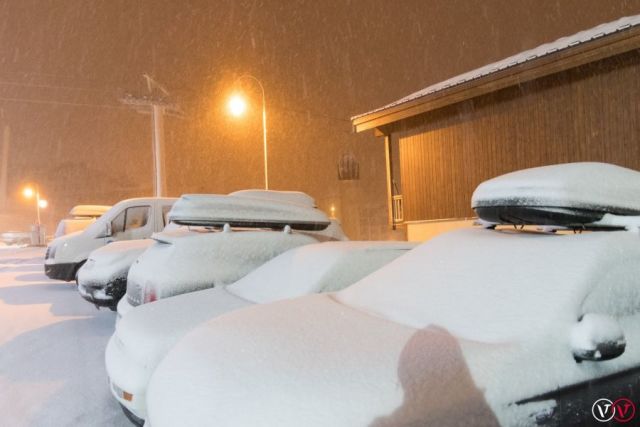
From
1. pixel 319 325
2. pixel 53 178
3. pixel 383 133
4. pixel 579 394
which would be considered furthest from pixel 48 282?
pixel 53 178

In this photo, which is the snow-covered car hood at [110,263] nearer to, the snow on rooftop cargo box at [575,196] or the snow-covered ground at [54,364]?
the snow-covered ground at [54,364]

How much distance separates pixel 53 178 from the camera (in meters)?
68.1

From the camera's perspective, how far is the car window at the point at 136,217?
983cm

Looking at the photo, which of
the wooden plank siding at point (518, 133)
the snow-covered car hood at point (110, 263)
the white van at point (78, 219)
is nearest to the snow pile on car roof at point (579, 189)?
the snow-covered car hood at point (110, 263)

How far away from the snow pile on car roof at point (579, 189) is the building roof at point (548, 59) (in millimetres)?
7902

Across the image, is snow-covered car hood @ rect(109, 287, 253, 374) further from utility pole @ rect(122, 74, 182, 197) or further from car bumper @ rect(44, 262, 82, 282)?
utility pole @ rect(122, 74, 182, 197)

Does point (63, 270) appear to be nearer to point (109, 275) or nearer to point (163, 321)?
point (109, 275)

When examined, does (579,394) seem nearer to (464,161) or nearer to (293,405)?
(293,405)

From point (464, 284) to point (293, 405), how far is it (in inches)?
38.8

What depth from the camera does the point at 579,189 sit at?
2.04m

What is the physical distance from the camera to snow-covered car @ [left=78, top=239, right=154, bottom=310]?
22.0ft

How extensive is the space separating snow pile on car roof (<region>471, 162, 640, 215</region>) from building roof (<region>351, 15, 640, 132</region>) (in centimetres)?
790

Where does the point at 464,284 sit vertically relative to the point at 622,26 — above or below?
below

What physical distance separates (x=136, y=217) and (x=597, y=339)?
31.2 feet
